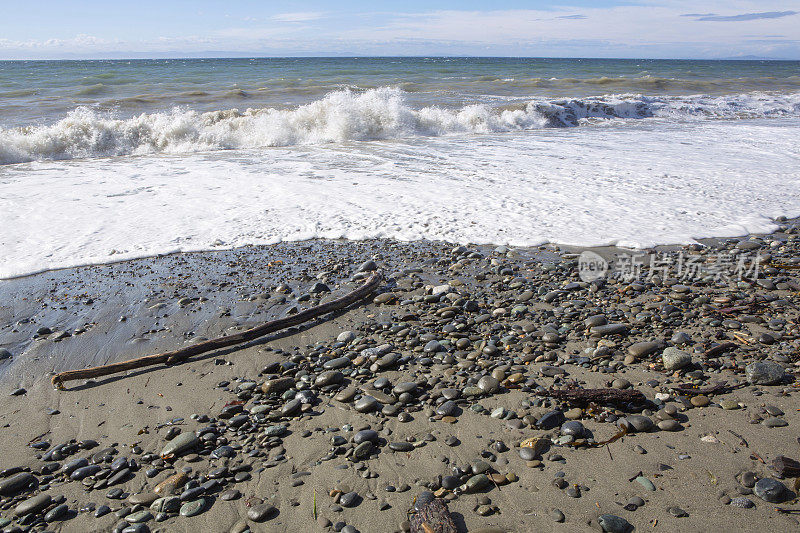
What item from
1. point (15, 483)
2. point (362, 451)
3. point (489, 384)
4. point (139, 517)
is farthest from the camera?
point (489, 384)

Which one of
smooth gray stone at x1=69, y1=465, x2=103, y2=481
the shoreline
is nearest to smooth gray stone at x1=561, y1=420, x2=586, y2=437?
smooth gray stone at x1=69, y1=465, x2=103, y2=481

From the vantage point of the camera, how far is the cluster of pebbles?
7.07 feet

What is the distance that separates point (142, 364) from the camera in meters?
3.18

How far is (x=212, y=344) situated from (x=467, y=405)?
173 centimetres

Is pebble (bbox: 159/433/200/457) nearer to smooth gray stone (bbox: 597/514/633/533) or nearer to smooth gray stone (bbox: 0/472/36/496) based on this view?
smooth gray stone (bbox: 0/472/36/496)

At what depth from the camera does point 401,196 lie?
22.8ft

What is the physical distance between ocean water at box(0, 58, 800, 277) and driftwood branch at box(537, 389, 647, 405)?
2.77 metres

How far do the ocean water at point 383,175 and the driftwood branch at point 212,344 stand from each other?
5.83 feet

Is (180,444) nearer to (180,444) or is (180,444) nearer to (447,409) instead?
(180,444)

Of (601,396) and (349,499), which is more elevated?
(601,396)

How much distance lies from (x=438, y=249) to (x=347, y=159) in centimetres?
524

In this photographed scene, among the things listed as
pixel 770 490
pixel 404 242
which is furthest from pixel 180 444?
pixel 404 242

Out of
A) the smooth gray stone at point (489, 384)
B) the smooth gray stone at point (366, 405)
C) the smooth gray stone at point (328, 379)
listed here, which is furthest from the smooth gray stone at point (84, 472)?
the smooth gray stone at point (489, 384)

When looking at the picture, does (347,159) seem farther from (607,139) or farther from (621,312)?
(621,312)
